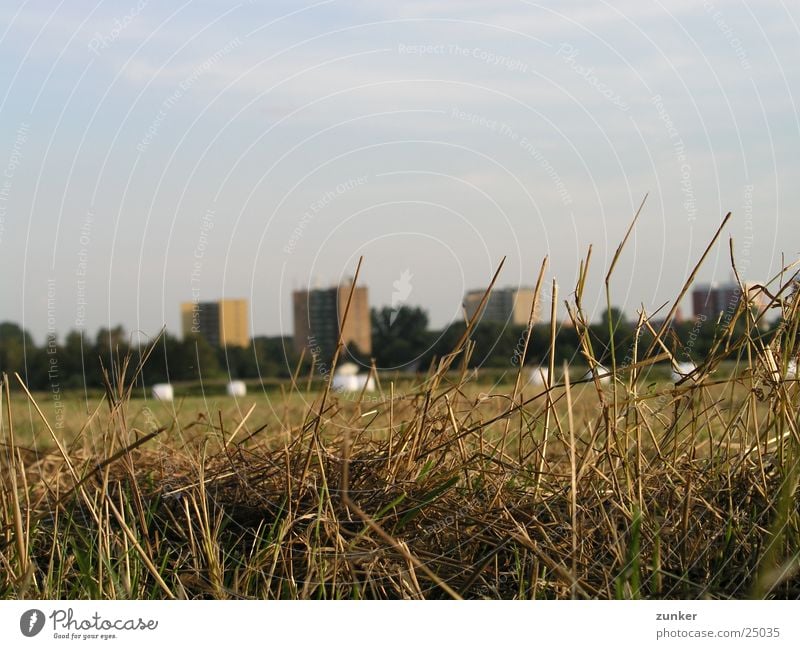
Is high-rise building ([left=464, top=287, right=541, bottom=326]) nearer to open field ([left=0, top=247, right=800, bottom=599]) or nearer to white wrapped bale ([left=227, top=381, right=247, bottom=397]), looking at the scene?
open field ([left=0, top=247, right=800, bottom=599])

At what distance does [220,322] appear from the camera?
7.57ft

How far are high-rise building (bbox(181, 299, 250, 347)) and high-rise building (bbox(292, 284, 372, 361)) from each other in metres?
0.17

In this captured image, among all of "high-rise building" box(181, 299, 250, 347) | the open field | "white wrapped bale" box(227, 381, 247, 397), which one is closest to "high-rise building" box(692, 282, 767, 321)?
the open field

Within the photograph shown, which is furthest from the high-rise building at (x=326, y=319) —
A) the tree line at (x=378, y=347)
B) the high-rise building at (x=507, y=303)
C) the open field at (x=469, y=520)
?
the open field at (x=469, y=520)

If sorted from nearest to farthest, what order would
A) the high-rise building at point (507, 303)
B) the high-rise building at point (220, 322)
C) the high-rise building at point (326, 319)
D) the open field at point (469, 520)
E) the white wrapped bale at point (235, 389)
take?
1. the open field at point (469, 520)
2. the high-rise building at point (220, 322)
3. the high-rise building at point (507, 303)
4. the high-rise building at point (326, 319)
5. the white wrapped bale at point (235, 389)

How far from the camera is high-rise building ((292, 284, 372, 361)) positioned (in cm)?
248

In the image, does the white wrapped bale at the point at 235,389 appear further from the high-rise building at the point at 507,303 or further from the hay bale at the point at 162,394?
the high-rise building at the point at 507,303

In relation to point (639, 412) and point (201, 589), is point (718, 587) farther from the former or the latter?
point (201, 589)

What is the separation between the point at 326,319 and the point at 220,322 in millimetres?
604

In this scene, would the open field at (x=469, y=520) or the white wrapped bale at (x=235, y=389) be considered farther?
the white wrapped bale at (x=235, y=389)

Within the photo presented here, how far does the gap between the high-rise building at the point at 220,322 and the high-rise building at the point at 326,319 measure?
0.55 ft

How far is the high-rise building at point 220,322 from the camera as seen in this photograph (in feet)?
6.88

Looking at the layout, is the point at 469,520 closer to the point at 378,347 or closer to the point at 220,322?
the point at 220,322
